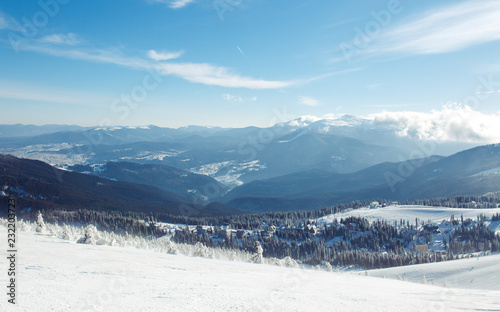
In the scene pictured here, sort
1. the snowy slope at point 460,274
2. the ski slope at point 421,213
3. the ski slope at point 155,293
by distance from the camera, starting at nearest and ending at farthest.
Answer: the ski slope at point 155,293 < the snowy slope at point 460,274 < the ski slope at point 421,213

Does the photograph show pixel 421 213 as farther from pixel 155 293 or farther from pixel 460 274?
pixel 155 293

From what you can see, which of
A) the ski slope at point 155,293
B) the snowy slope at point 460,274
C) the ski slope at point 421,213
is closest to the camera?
the ski slope at point 155,293

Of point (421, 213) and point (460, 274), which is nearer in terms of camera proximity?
point (460, 274)

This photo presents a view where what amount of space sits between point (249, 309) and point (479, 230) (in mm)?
144513

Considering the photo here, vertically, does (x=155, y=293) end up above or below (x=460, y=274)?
above

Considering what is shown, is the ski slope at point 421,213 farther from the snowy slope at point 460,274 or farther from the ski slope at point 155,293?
the ski slope at point 155,293

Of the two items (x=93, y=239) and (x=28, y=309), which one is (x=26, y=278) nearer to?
(x=28, y=309)

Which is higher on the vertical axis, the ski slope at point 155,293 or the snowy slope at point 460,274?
the ski slope at point 155,293

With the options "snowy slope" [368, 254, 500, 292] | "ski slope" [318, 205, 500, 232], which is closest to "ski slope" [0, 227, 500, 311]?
"snowy slope" [368, 254, 500, 292]

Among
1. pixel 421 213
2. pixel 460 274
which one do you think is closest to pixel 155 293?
pixel 460 274

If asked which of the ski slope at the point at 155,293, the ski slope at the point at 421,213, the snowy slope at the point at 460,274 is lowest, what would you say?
the ski slope at the point at 421,213

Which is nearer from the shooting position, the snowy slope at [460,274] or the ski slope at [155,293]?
the ski slope at [155,293]

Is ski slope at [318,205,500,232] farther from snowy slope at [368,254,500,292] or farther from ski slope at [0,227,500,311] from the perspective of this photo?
ski slope at [0,227,500,311]

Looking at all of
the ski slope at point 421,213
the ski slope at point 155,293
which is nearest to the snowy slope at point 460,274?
the ski slope at point 155,293
